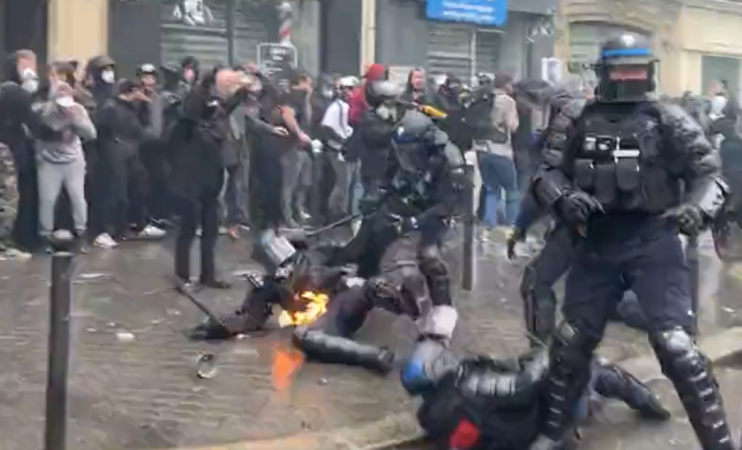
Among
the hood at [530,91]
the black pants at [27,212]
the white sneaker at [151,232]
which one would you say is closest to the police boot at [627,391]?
the black pants at [27,212]

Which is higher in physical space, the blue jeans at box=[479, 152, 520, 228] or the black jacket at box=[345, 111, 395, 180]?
the black jacket at box=[345, 111, 395, 180]

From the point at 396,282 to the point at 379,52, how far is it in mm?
15496

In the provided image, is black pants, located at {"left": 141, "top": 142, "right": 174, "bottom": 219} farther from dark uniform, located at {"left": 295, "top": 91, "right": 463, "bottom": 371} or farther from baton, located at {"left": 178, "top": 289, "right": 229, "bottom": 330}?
dark uniform, located at {"left": 295, "top": 91, "right": 463, "bottom": 371}

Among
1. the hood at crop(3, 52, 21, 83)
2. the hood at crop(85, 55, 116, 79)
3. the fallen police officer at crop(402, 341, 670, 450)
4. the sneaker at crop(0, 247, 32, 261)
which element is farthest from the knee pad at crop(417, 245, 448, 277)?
the hood at crop(85, 55, 116, 79)

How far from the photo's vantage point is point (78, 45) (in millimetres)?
19062

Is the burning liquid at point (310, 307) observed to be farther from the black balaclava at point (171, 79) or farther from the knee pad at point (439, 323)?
the black balaclava at point (171, 79)

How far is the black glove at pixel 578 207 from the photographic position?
231 inches

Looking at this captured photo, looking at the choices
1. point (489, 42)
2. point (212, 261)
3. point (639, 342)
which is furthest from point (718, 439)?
point (489, 42)

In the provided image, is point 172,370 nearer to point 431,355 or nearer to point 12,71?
point 431,355

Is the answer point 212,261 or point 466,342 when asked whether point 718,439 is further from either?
point 212,261

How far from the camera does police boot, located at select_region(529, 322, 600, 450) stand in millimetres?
6176

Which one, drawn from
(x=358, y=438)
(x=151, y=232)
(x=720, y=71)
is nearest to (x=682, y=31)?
(x=720, y=71)

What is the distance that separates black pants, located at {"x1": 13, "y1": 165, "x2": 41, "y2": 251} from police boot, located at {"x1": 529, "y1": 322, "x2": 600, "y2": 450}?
7.30m

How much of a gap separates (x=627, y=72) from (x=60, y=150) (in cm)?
732
